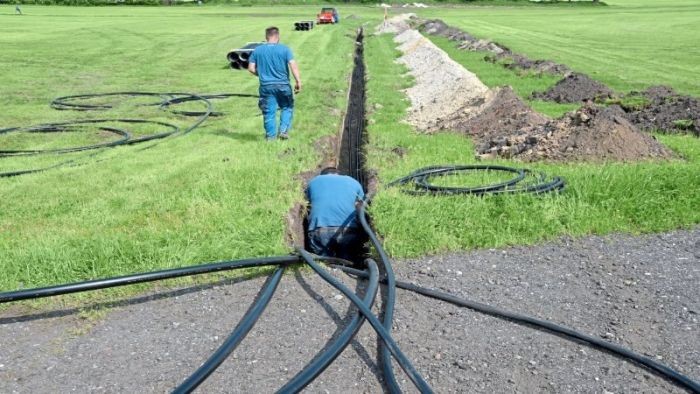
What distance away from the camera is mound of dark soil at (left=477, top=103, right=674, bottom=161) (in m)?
8.46

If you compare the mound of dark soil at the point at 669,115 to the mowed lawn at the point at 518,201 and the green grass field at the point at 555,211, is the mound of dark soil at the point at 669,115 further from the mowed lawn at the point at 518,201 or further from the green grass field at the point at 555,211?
the green grass field at the point at 555,211

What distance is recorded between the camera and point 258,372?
3.87 m

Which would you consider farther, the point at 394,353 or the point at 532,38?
the point at 532,38

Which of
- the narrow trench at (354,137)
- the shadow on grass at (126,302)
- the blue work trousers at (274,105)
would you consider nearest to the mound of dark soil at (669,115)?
the narrow trench at (354,137)

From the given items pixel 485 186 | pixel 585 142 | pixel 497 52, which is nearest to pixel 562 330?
pixel 485 186

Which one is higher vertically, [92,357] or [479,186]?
[479,186]

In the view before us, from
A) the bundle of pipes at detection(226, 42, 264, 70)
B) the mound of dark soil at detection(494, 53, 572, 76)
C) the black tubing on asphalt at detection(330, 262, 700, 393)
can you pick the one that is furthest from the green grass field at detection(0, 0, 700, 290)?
the bundle of pipes at detection(226, 42, 264, 70)

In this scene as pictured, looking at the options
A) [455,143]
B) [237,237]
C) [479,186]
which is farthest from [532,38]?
[237,237]

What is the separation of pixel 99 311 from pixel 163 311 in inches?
20.2

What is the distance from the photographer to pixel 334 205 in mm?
6918

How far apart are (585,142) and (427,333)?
5.56m

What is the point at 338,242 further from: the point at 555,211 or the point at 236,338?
the point at 236,338

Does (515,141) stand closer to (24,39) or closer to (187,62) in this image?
(187,62)

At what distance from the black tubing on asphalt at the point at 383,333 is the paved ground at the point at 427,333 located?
179 mm
